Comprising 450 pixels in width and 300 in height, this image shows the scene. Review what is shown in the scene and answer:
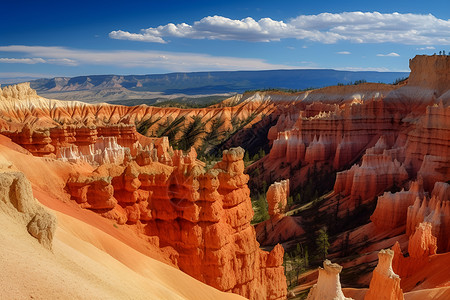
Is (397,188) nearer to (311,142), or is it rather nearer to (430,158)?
(430,158)

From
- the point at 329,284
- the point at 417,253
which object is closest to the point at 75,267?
the point at 329,284

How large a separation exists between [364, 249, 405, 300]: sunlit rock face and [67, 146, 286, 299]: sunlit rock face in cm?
514

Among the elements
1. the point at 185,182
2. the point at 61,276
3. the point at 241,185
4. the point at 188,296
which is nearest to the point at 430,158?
the point at 241,185

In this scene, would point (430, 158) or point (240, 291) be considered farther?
point (430, 158)

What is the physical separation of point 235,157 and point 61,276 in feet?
39.4

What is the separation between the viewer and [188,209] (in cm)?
1748


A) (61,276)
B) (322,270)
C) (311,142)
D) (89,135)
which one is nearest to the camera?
(61,276)

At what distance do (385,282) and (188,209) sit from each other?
A: 764cm

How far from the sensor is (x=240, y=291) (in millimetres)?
18188

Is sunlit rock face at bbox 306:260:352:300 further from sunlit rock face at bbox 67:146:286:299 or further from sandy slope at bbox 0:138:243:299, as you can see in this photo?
sunlit rock face at bbox 67:146:286:299

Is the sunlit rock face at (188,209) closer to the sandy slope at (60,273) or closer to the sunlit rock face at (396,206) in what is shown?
the sandy slope at (60,273)

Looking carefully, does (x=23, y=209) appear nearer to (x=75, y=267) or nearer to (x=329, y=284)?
(x=75, y=267)

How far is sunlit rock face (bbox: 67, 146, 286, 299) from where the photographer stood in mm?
17125

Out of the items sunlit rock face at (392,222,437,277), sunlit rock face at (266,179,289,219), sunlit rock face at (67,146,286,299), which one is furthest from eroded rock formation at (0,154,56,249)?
sunlit rock face at (266,179,289,219)
